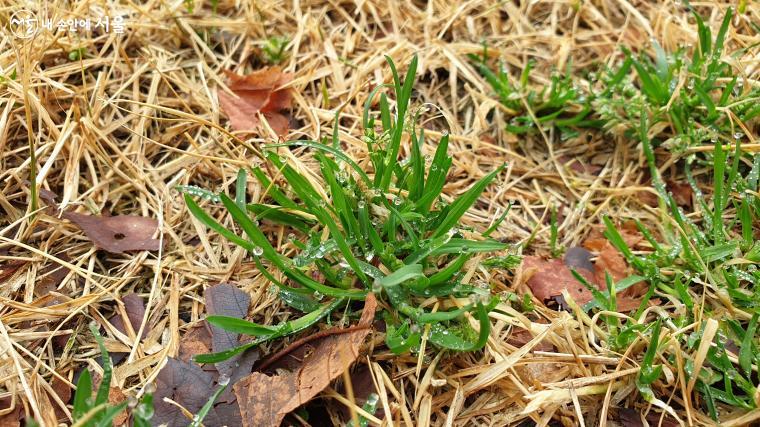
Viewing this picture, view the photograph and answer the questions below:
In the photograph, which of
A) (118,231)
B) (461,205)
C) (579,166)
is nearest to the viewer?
(461,205)

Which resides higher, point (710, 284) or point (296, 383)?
point (710, 284)

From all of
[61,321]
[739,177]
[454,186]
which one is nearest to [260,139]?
[454,186]

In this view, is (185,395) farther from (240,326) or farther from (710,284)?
(710,284)

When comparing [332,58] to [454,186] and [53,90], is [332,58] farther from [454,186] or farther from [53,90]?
[53,90]

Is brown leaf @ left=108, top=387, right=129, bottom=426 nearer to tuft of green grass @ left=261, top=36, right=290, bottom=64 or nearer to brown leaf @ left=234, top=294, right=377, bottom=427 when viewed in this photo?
brown leaf @ left=234, top=294, right=377, bottom=427

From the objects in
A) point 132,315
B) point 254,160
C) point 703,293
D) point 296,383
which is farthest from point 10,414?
point 703,293

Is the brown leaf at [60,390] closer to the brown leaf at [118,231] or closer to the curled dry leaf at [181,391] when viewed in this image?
the curled dry leaf at [181,391]

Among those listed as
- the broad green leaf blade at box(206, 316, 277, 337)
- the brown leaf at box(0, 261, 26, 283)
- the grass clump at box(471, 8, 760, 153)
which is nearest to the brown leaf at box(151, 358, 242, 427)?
the broad green leaf blade at box(206, 316, 277, 337)
